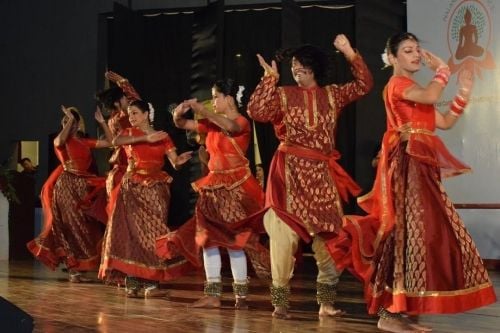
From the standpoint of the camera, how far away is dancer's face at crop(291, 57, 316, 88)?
150 inches

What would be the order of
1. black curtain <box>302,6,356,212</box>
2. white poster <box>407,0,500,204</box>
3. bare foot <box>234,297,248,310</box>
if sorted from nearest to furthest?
1. bare foot <box>234,297,248,310</box>
2. white poster <box>407,0,500,204</box>
3. black curtain <box>302,6,356,212</box>

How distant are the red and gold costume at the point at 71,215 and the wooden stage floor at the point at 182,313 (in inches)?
15.2

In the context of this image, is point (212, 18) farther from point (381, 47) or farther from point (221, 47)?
point (381, 47)

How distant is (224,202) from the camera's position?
432 cm

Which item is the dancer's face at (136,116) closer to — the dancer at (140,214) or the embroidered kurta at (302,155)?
the dancer at (140,214)

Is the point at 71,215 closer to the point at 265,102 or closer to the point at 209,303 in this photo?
the point at 209,303

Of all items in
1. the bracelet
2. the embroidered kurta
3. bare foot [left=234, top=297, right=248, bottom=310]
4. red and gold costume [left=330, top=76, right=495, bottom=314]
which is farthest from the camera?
bare foot [left=234, top=297, right=248, bottom=310]

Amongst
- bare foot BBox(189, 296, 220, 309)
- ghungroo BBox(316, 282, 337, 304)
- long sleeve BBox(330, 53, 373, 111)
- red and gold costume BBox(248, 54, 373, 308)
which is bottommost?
bare foot BBox(189, 296, 220, 309)

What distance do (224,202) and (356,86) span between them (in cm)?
99

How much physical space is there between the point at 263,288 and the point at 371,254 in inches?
80.8

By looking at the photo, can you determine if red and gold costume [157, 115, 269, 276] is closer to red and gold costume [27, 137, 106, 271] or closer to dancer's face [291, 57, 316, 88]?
dancer's face [291, 57, 316, 88]

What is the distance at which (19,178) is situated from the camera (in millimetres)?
8383

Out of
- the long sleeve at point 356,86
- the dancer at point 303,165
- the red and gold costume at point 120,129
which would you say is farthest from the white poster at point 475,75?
the dancer at point 303,165

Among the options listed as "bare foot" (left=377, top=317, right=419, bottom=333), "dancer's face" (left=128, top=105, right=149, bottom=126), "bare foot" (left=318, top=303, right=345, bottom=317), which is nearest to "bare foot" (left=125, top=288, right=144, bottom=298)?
"dancer's face" (left=128, top=105, right=149, bottom=126)
